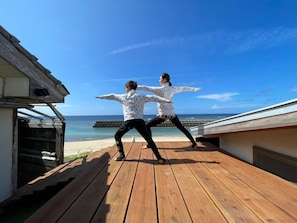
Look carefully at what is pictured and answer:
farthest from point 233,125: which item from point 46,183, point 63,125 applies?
point 63,125

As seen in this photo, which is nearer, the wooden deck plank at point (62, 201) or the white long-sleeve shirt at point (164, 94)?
the wooden deck plank at point (62, 201)

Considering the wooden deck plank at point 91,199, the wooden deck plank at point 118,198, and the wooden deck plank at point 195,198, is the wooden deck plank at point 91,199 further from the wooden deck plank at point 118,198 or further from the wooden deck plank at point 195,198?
the wooden deck plank at point 195,198

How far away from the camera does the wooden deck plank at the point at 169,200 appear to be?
5.50ft

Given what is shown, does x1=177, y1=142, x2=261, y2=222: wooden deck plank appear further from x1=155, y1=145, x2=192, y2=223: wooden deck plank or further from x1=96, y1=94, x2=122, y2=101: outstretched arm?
x1=96, y1=94, x2=122, y2=101: outstretched arm

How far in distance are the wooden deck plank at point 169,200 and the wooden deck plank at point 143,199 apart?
58 mm

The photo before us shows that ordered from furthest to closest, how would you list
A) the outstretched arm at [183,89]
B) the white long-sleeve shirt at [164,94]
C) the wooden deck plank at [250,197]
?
the outstretched arm at [183,89] < the white long-sleeve shirt at [164,94] < the wooden deck plank at [250,197]

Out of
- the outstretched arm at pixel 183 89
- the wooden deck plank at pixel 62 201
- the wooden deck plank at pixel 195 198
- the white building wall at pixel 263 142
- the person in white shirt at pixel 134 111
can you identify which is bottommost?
the wooden deck plank at pixel 62 201

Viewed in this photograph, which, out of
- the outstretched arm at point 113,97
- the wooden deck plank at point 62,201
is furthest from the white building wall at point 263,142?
the wooden deck plank at point 62,201

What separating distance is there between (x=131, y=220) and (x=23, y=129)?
6.25m

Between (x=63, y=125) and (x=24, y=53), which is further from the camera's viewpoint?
(x=63, y=125)

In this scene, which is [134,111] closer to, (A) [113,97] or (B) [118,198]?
(A) [113,97]

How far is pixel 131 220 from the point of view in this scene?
5.39 ft

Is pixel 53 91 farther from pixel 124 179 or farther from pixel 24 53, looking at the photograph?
pixel 124 179

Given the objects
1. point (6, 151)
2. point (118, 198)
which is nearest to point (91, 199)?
point (118, 198)
